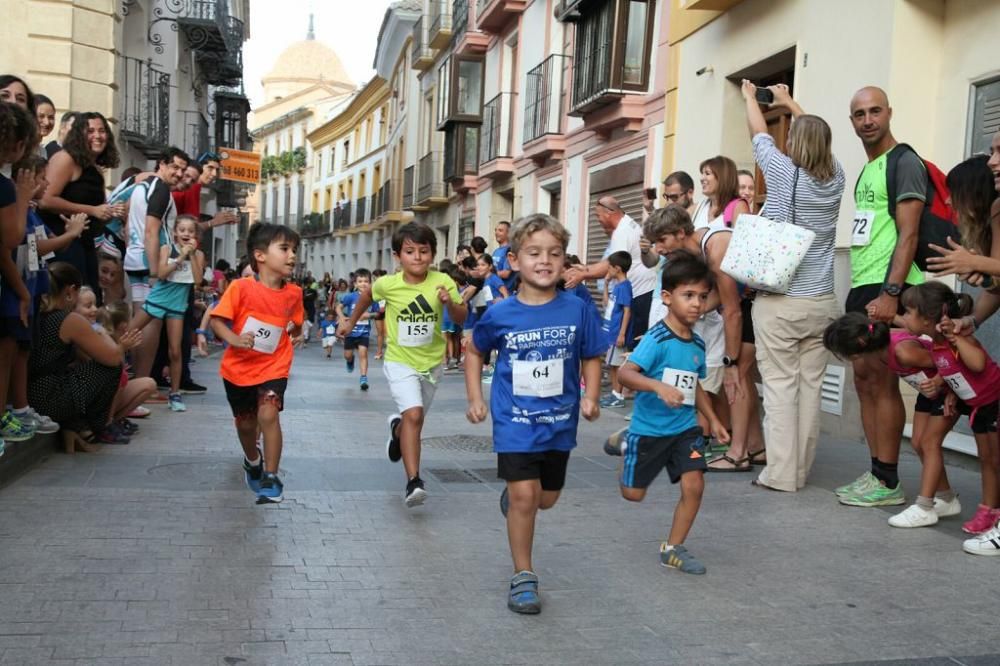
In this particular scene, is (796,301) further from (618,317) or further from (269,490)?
(618,317)

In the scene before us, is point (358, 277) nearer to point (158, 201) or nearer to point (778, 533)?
point (158, 201)

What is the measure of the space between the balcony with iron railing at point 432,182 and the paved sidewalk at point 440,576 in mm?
24549

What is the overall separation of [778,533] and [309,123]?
66442mm

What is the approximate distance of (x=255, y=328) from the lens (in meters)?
5.99

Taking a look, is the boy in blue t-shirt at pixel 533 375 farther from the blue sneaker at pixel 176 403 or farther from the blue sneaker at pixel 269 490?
the blue sneaker at pixel 176 403

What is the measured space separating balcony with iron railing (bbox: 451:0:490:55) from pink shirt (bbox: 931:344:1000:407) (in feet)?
72.2

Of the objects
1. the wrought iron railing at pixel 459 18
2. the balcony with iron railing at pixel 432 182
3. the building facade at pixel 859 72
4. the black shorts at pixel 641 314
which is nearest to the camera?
the building facade at pixel 859 72

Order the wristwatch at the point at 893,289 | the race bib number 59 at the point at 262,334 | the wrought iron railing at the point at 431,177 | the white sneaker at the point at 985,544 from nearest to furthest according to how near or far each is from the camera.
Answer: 1. the white sneaker at the point at 985,544
2. the wristwatch at the point at 893,289
3. the race bib number 59 at the point at 262,334
4. the wrought iron railing at the point at 431,177

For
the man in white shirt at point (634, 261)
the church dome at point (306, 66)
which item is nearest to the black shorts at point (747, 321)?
the man in white shirt at point (634, 261)

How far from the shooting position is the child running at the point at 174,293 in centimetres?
934

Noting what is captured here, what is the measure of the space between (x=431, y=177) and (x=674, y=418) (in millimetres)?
27769

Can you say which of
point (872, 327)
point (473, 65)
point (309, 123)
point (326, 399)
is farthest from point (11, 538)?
point (309, 123)

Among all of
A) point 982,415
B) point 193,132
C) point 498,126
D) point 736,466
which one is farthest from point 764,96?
point 193,132

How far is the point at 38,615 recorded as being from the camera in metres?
3.83
